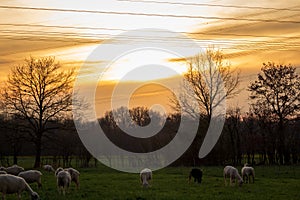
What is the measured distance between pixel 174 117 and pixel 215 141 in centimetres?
680

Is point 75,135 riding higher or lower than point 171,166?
higher

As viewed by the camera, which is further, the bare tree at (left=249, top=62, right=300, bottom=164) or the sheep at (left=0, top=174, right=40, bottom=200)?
the bare tree at (left=249, top=62, right=300, bottom=164)

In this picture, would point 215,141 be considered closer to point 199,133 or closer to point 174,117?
point 199,133

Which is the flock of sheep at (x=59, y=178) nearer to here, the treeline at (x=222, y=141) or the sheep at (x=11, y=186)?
the sheep at (x=11, y=186)

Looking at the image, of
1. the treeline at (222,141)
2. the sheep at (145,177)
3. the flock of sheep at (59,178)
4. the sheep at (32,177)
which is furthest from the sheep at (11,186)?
the treeline at (222,141)

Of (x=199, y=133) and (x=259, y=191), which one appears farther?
(x=199, y=133)

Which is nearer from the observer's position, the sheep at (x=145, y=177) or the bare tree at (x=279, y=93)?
the sheep at (x=145, y=177)

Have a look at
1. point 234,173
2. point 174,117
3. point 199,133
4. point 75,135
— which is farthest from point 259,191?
point 75,135

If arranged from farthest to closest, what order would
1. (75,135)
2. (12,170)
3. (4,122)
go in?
1. (75,135)
2. (4,122)
3. (12,170)

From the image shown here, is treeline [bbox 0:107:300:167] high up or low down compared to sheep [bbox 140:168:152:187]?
up

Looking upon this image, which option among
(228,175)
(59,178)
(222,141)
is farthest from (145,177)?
(222,141)

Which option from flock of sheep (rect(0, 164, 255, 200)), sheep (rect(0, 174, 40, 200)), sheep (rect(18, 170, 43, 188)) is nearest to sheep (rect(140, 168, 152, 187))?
flock of sheep (rect(0, 164, 255, 200))

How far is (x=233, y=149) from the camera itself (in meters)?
62.0

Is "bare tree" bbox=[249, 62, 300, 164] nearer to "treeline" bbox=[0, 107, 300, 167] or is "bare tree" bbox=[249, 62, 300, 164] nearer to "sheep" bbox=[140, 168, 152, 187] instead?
"treeline" bbox=[0, 107, 300, 167]
